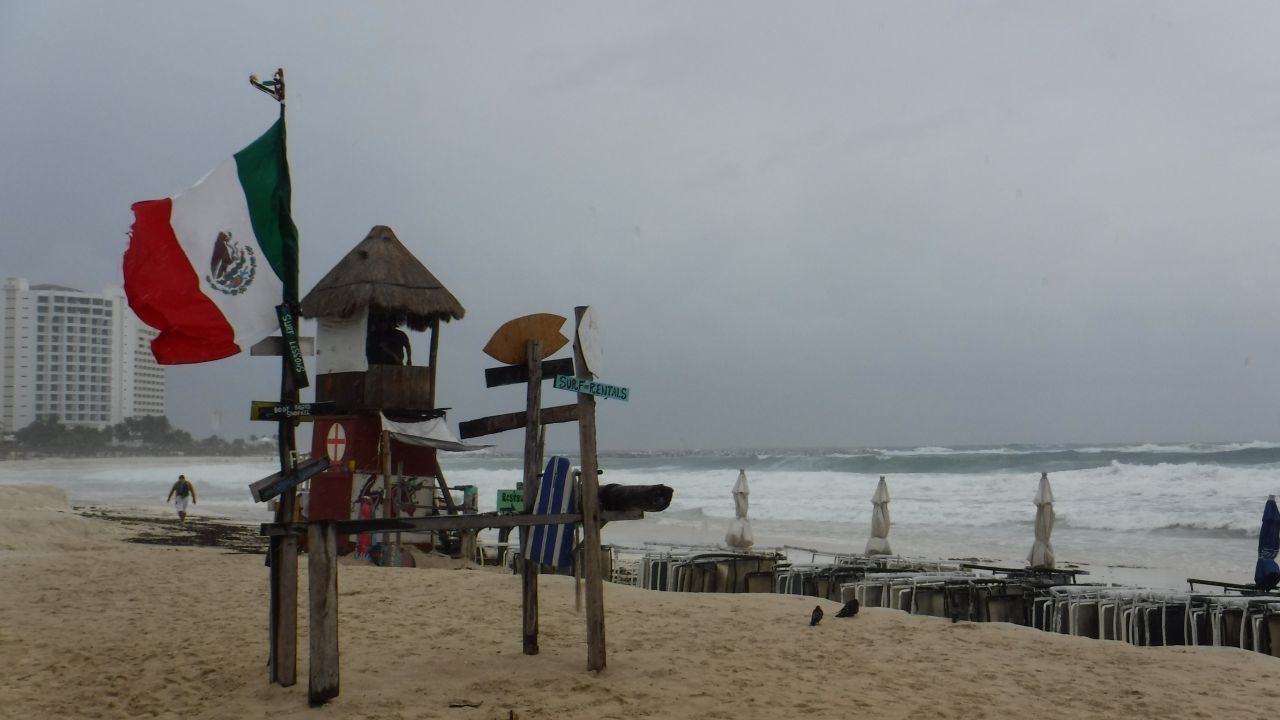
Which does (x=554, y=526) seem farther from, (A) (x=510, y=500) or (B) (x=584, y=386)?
(A) (x=510, y=500)

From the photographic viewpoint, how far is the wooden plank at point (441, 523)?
19.7 feet

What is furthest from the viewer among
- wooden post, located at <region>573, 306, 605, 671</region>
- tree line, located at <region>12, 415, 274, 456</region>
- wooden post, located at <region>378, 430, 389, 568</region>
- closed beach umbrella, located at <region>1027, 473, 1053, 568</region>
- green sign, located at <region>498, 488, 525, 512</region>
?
tree line, located at <region>12, 415, 274, 456</region>

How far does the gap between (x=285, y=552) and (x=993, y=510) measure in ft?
113

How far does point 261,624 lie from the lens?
30.2 ft

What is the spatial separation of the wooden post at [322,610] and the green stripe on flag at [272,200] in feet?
5.39

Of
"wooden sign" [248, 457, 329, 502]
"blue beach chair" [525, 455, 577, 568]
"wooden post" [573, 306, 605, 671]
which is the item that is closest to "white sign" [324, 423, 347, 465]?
"blue beach chair" [525, 455, 577, 568]

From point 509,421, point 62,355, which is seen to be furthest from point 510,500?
point 62,355

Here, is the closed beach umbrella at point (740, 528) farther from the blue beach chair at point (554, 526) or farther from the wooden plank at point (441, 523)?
the wooden plank at point (441, 523)

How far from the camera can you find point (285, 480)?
19.9 ft

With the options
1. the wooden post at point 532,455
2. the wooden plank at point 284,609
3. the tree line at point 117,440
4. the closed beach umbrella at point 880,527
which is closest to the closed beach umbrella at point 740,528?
the closed beach umbrella at point 880,527

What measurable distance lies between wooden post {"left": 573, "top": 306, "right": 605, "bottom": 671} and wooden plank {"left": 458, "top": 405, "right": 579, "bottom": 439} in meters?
0.19

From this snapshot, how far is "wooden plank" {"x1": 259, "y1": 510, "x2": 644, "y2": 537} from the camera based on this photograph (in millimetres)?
5996

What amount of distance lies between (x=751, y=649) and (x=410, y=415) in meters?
10.2

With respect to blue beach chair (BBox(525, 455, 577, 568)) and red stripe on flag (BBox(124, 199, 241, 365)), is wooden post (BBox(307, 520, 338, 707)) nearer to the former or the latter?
red stripe on flag (BBox(124, 199, 241, 365))
